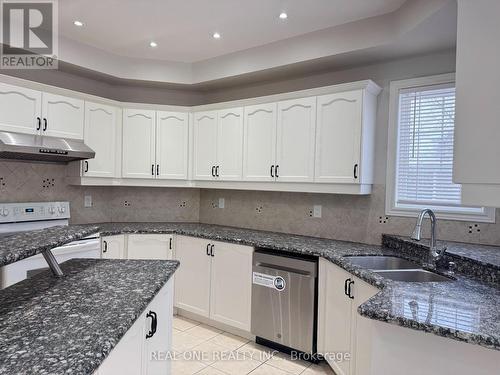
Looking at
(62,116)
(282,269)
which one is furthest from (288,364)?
(62,116)

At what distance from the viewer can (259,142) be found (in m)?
3.23

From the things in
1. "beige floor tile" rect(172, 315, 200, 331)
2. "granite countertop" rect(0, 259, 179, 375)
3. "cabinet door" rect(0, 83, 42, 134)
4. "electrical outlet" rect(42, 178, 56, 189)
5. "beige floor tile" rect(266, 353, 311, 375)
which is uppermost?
"cabinet door" rect(0, 83, 42, 134)

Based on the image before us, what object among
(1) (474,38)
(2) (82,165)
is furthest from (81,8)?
(1) (474,38)

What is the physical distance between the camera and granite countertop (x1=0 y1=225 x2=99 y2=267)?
1.28 metres

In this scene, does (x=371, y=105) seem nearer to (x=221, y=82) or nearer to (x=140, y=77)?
(x=221, y=82)

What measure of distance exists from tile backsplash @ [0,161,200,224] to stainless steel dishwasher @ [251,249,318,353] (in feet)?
5.09

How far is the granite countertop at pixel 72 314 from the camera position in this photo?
0.88m

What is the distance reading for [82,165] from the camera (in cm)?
328

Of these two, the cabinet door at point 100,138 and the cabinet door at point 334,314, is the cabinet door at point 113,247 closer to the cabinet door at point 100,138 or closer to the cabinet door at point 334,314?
the cabinet door at point 100,138

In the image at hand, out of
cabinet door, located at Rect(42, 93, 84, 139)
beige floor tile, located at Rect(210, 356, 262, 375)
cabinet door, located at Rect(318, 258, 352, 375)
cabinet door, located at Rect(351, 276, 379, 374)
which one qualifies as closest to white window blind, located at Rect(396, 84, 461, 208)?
cabinet door, located at Rect(318, 258, 352, 375)

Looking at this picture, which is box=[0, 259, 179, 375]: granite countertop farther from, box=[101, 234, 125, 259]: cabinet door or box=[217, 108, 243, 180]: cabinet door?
box=[217, 108, 243, 180]: cabinet door

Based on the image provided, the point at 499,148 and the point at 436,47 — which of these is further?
the point at 436,47

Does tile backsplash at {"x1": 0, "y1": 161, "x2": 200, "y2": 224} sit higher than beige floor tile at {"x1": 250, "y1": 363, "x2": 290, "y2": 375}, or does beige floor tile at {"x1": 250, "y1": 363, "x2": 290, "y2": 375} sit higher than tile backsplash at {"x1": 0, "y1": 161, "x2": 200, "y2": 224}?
tile backsplash at {"x1": 0, "y1": 161, "x2": 200, "y2": 224}

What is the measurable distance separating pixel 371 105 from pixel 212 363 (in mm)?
2478
